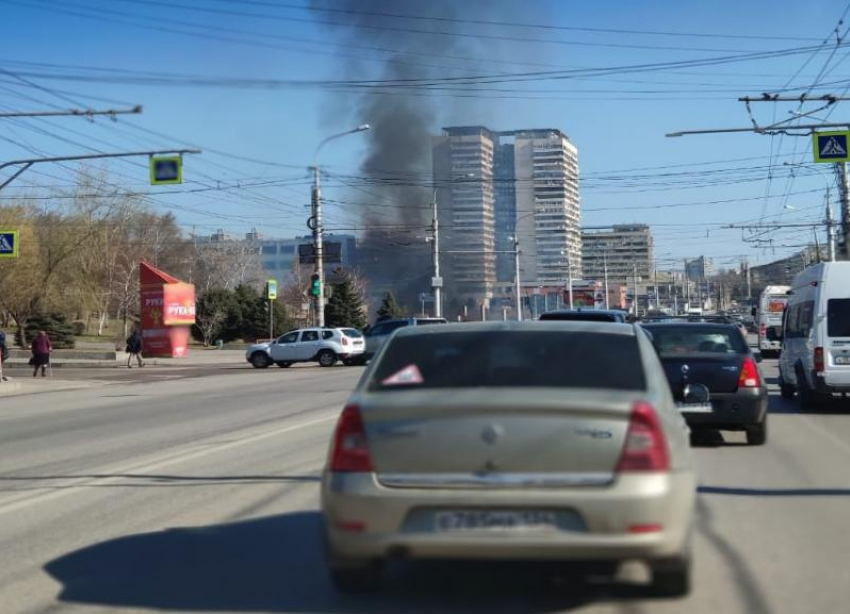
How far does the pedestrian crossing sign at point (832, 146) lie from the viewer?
22797 millimetres

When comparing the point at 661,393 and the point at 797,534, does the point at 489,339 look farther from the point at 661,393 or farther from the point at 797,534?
the point at 797,534

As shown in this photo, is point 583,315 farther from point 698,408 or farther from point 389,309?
point 389,309

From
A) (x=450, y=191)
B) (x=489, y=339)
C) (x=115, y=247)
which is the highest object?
(x=450, y=191)

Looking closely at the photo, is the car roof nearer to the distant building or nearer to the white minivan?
the white minivan

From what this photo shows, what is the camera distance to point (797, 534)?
7.14m

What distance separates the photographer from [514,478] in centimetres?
493

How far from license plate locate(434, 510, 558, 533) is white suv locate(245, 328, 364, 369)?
116 feet

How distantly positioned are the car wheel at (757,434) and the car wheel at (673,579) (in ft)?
23.9

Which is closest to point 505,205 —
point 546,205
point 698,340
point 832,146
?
point 546,205

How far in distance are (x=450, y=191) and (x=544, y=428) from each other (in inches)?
3012

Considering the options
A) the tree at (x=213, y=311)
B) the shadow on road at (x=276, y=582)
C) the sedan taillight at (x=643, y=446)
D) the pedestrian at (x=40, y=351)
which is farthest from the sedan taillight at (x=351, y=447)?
the tree at (x=213, y=311)

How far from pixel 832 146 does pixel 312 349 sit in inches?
923

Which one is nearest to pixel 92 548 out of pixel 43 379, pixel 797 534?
pixel 797 534

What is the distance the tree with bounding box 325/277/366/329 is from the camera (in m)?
66.6
